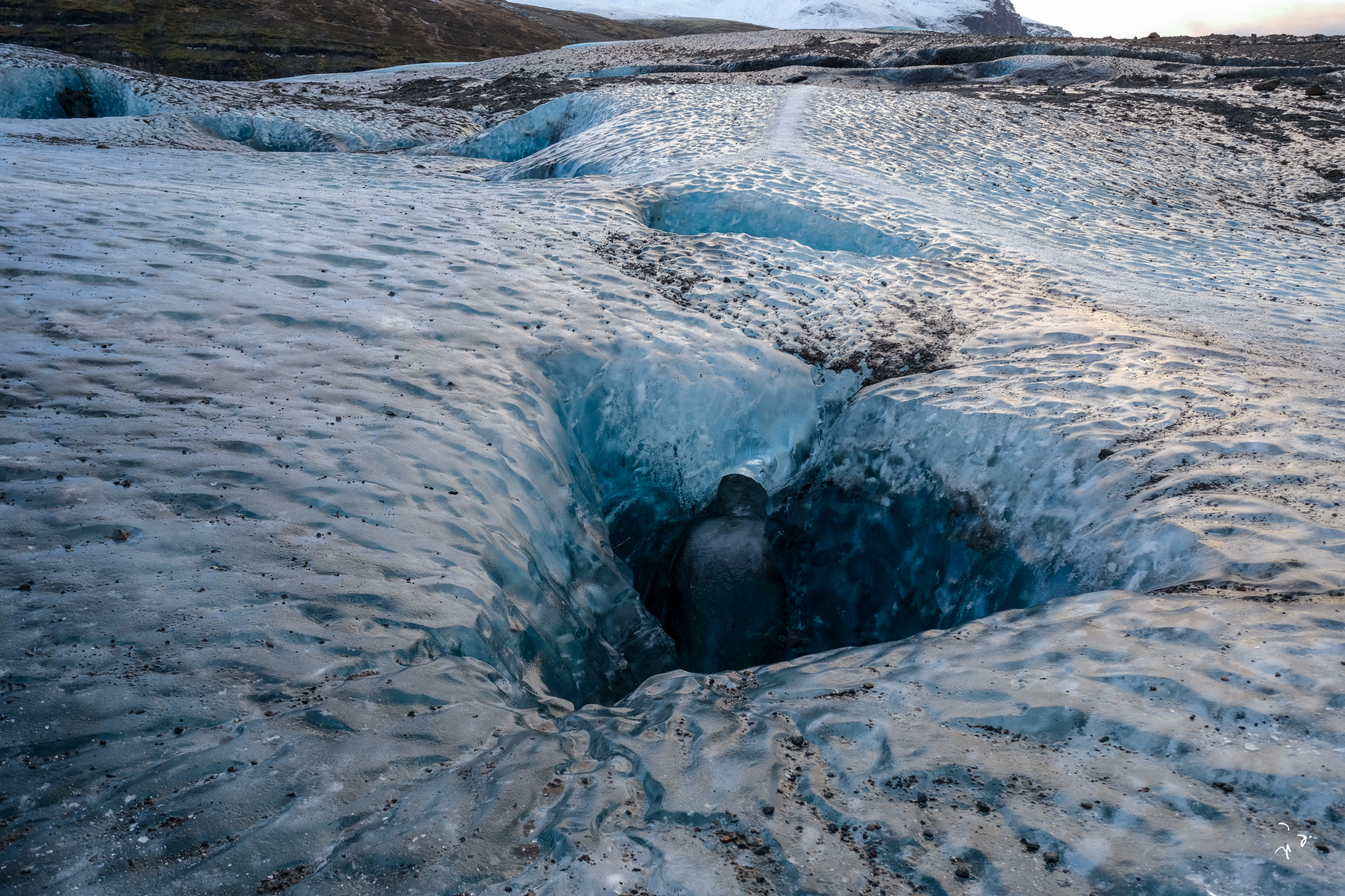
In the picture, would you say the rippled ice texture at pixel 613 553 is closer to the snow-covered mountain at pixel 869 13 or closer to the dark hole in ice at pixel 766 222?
the dark hole in ice at pixel 766 222

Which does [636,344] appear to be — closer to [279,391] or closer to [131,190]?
[279,391]

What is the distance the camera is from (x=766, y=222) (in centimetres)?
858

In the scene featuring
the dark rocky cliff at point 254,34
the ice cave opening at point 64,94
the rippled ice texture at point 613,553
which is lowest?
the rippled ice texture at point 613,553

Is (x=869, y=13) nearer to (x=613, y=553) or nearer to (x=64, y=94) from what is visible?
(x=64, y=94)

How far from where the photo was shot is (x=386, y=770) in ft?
8.37

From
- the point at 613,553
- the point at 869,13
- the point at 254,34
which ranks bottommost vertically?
the point at 613,553

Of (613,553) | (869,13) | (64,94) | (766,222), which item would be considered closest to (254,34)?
(64,94)

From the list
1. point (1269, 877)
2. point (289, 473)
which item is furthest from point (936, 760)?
point (289, 473)

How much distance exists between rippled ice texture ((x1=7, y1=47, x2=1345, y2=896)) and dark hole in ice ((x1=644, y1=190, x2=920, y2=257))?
130mm

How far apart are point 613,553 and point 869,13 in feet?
448

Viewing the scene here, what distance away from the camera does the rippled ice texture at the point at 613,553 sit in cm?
236

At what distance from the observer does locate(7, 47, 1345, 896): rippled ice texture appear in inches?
92.7

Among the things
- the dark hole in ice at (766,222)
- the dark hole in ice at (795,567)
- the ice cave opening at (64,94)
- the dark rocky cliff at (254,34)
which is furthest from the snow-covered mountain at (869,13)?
the dark hole in ice at (795,567)

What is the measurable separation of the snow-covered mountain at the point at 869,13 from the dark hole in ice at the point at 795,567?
113 metres
